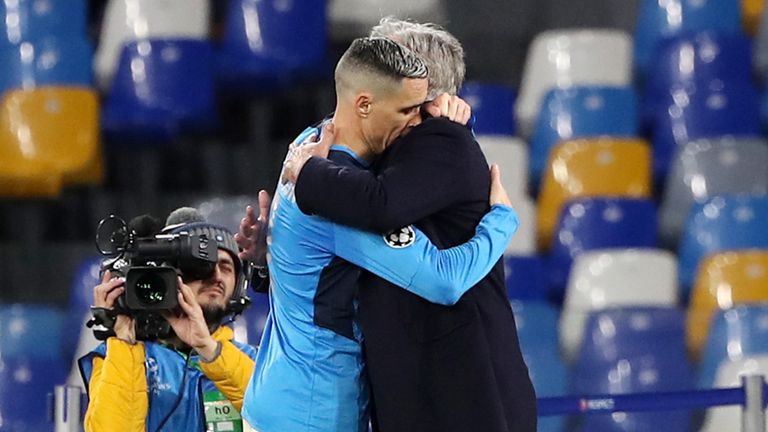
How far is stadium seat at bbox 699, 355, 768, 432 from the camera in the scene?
4301 mm

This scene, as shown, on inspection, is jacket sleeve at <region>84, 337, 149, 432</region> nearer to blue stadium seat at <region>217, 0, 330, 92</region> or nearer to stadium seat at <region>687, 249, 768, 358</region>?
stadium seat at <region>687, 249, 768, 358</region>

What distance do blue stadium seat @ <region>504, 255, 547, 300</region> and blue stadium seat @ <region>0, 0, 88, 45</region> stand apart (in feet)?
6.01

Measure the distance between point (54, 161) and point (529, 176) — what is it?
1.70 metres

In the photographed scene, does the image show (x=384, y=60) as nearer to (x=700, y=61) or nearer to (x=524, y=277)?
(x=524, y=277)

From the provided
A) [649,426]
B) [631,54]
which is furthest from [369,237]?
[631,54]

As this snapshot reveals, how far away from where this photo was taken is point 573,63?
6383 mm

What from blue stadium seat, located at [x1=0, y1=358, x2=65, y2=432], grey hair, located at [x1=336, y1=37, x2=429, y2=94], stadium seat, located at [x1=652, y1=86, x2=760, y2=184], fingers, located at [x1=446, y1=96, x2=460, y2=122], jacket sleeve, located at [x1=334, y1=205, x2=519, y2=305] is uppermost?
grey hair, located at [x1=336, y1=37, x2=429, y2=94]

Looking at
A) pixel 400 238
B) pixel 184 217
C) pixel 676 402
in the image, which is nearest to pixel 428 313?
pixel 400 238

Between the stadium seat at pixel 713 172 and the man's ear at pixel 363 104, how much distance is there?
10.9ft

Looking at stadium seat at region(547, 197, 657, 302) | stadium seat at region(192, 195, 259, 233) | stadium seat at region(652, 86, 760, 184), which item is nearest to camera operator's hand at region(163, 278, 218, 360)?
stadium seat at region(192, 195, 259, 233)

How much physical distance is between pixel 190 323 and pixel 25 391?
6.78 ft

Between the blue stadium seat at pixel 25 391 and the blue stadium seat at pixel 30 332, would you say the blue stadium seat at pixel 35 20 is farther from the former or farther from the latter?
the blue stadium seat at pixel 25 391

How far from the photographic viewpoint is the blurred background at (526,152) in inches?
204

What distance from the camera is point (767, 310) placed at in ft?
16.4
